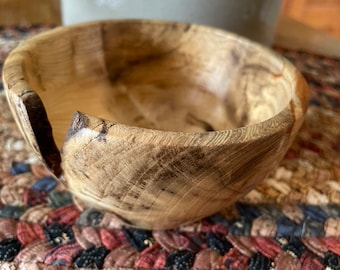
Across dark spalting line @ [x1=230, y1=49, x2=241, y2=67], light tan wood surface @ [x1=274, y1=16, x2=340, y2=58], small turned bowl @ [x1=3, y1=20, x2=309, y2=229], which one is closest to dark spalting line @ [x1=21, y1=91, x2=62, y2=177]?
small turned bowl @ [x1=3, y1=20, x2=309, y2=229]

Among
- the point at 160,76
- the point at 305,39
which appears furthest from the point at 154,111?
the point at 305,39

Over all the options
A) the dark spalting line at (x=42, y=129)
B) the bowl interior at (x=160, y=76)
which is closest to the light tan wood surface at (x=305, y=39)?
the bowl interior at (x=160, y=76)

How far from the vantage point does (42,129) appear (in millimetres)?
323

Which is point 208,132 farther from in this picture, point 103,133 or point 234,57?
point 234,57

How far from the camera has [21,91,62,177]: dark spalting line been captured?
1.02 ft

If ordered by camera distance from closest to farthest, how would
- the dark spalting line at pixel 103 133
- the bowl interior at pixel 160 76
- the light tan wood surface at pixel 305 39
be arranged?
the dark spalting line at pixel 103 133
the bowl interior at pixel 160 76
the light tan wood surface at pixel 305 39

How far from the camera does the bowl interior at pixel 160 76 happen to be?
45 cm

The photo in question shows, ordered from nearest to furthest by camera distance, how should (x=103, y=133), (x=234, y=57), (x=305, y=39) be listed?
(x=103, y=133) < (x=234, y=57) < (x=305, y=39)

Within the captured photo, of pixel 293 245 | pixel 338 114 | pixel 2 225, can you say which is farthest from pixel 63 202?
pixel 338 114

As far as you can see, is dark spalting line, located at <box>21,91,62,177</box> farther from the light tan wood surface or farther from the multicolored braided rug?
the light tan wood surface

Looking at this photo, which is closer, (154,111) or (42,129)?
(42,129)

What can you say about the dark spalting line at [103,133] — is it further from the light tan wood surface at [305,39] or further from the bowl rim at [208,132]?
the light tan wood surface at [305,39]

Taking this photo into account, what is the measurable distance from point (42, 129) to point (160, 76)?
0.22m

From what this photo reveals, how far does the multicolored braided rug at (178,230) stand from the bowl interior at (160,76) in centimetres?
6
